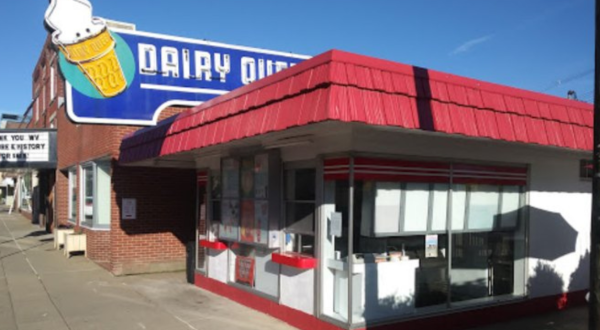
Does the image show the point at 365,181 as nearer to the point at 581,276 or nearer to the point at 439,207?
the point at 439,207

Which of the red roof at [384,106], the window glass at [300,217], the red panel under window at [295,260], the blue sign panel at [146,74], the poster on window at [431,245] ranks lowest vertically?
the red panel under window at [295,260]

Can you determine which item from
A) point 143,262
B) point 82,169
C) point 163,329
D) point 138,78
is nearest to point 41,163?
point 82,169

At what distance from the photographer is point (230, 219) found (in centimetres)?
929

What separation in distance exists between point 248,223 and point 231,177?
1.04 metres

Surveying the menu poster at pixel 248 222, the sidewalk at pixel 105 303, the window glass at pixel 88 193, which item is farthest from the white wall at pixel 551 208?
the window glass at pixel 88 193

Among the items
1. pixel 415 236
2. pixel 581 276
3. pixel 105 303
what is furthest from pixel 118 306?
pixel 581 276

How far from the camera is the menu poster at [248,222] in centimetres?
853

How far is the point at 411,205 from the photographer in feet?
23.6

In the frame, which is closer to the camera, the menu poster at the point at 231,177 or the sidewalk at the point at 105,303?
the sidewalk at the point at 105,303

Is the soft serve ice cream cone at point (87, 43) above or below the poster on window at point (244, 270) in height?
above

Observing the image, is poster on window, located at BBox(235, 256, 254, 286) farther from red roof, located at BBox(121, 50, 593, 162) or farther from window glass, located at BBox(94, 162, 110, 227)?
window glass, located at BBox(94, 162, 110, 227)

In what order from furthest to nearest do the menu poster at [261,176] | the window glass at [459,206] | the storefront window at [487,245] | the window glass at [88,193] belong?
the window glass at [88,193] → the menu poster at [261,176] → the storefront window at [487,245] → the window glass at [459,206]

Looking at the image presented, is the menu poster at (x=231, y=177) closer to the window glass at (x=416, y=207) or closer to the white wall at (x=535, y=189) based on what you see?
the white wall at (x=535, y=189)

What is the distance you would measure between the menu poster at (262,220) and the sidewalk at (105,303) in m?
1.20
